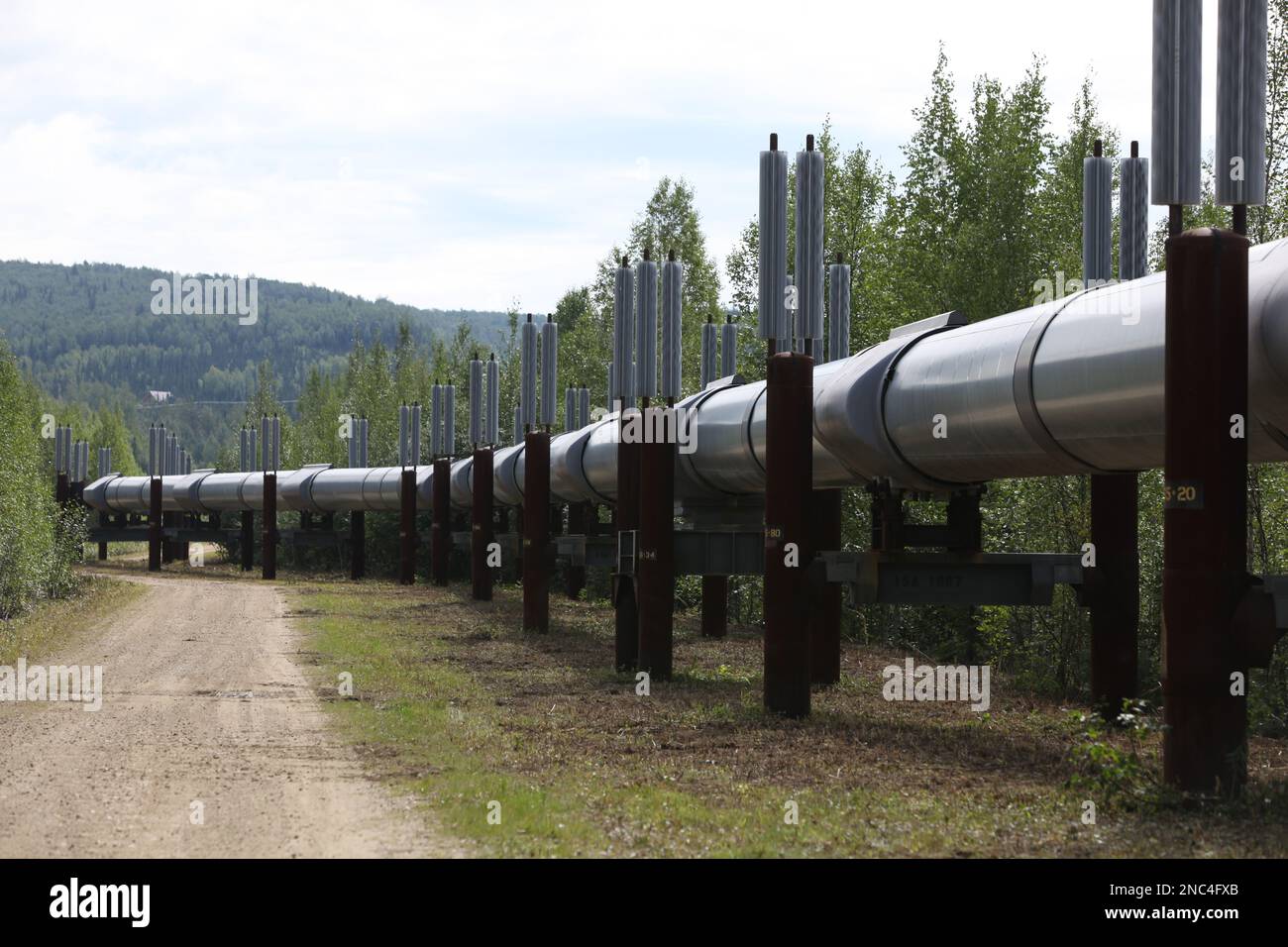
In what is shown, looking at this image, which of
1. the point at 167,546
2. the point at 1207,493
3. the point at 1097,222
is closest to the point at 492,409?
the point at 1097,222

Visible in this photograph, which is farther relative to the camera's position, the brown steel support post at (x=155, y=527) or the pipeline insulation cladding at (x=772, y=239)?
the brown steel support post at (x=155, y=527)

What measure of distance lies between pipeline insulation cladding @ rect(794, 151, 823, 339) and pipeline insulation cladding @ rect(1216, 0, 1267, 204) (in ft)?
20.4

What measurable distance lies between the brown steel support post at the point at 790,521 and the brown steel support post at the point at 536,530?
11926 millimetres

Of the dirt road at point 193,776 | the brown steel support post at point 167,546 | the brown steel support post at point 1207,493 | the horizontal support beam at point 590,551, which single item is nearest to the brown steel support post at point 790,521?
the dirt road at point 193,776

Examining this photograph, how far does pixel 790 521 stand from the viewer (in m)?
15.9

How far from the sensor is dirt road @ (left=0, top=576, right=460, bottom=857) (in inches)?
375

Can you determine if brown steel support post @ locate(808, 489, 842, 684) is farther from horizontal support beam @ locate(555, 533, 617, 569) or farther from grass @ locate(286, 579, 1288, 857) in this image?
horizontal support beam @ locate(555, 533, 617, 569)

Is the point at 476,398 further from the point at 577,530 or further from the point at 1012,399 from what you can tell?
the point at 1012,399

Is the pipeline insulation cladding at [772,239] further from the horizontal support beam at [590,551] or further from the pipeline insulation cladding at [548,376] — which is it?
the pipeline insulation cladding at [548,376]

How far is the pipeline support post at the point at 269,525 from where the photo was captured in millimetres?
54625

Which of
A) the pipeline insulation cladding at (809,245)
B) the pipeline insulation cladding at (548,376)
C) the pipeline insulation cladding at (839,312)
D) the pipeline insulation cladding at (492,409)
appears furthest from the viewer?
the pipeline insulation cladding at (492,409)

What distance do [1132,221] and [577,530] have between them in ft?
75.6

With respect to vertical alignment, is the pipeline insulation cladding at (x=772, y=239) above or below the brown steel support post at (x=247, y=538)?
above
